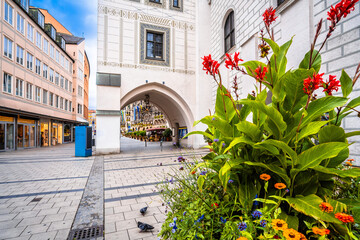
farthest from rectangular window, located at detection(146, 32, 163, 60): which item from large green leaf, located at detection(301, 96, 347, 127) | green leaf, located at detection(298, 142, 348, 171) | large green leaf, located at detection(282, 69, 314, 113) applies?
green leaf, located at detection(298, 142, 348, 171)

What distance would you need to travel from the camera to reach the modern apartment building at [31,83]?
15688 millimetres

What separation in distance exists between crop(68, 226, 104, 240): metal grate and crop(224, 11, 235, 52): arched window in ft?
30.9

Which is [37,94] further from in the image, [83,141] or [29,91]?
[83,141]

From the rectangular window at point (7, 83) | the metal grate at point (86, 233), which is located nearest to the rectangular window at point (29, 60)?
the rectangular window at point (7, 83)

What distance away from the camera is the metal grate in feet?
8.57

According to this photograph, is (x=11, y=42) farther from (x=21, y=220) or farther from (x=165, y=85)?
(x=21, y=220)

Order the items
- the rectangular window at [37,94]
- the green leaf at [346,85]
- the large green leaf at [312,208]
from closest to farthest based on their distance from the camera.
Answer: the large green leaf at [312,208] → the green leaf at [346,85] → the rectangular window at [37,94]

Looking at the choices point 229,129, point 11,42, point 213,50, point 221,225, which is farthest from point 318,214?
point 11,42

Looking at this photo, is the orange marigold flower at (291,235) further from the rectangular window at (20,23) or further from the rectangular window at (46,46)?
the rectangular window at (46,46)

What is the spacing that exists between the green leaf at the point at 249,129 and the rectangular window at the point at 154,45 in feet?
42.0

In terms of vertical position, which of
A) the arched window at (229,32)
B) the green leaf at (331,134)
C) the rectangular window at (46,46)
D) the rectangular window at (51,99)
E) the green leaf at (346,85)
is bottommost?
the green leaf at (331,134)

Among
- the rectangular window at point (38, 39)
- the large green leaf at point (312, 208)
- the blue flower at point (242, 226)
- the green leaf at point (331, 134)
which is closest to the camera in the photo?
the large green leaf at point (312, 208)

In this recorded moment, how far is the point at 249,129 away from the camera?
1.44m

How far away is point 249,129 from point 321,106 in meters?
0.51
